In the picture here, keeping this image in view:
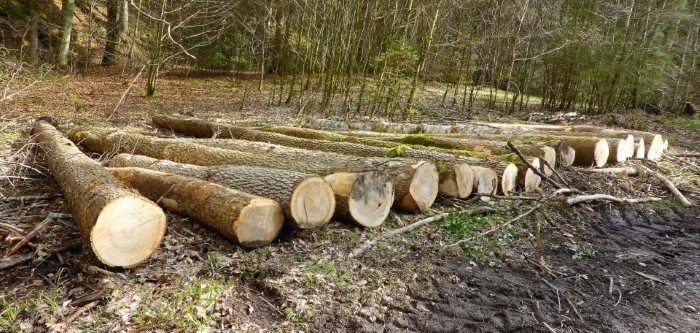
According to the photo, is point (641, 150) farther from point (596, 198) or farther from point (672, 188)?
point (596, 198)

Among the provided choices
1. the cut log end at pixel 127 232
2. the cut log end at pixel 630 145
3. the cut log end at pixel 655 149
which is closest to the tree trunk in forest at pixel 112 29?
the cut log end at pixel 127 232

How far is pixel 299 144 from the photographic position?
666 centimetres

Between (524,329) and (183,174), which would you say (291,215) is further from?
(524,329)

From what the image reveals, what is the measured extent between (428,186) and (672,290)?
2520 mm

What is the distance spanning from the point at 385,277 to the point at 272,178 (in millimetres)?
1588

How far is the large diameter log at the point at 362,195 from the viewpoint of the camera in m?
4.17

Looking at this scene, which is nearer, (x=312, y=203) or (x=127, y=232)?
(x=127, y=232)

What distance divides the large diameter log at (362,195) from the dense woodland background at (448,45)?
7510mm

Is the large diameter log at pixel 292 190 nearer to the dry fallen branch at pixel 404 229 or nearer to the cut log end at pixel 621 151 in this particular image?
the dry fallen branch at pixel 404 229

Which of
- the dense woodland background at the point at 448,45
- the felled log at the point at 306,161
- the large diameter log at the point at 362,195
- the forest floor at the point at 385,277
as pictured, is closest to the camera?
the forest floor at the point at 385,277

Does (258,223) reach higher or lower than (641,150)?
lower

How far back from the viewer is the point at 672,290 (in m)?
3.61

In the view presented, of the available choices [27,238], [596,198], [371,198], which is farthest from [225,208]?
[596,198]

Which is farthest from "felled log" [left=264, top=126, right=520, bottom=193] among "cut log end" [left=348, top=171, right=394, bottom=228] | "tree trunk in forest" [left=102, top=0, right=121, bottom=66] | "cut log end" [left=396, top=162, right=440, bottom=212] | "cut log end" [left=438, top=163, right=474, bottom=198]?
"tree trunk in forest" [left=102, top=0, right=121, bottom=66]
